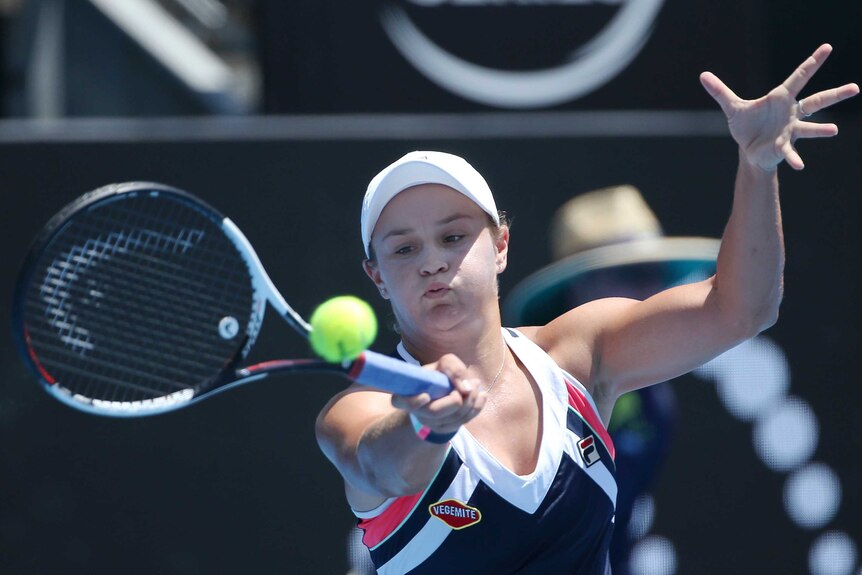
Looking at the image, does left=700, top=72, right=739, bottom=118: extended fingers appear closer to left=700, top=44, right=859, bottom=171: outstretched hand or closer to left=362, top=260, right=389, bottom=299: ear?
left=700, top=44, right=859, bottom=171: outstretched hand

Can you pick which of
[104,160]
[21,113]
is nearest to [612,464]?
[104,160]

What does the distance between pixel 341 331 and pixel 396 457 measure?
215mm

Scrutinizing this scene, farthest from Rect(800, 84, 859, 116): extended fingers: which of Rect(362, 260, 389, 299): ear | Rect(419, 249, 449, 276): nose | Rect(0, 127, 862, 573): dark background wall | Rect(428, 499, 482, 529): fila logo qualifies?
Rect(0, 127, 862, 573): dark background wall

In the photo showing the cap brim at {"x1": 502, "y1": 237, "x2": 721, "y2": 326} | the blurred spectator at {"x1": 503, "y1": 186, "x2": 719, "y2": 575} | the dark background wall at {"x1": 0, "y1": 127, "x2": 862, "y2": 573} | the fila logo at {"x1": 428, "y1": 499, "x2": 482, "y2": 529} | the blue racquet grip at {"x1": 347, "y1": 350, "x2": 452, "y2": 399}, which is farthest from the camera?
the dark background wall at {"x1": 0, "y1": 127, "x2": 862, "y2": 573}

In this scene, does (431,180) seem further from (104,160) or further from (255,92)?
(255,92)

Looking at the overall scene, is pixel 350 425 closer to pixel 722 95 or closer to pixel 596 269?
pixel 722 95

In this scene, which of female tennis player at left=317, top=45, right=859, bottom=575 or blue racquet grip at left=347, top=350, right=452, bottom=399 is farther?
female tennis player at left=317, top=45, right=859, bottom=575

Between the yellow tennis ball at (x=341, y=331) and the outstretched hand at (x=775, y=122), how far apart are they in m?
0.79

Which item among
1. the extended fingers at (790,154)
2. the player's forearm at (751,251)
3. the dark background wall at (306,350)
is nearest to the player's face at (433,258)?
the player's forearm at (751,251)

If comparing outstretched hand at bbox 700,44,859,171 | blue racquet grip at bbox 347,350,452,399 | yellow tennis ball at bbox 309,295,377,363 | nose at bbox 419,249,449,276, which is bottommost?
blue racquet grip at bbox 347,350,452,399

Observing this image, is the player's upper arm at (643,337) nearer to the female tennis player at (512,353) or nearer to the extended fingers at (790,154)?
the female tennis player at (512,353)

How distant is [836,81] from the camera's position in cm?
480

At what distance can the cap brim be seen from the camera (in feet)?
12.1

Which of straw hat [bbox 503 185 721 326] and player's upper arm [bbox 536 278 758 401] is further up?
straw hat [bbox 503 185 721 326]
